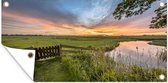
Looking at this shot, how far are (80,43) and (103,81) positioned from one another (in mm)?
243

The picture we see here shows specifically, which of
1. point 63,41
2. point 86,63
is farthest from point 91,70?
point 63,41

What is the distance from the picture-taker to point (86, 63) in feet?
6.24

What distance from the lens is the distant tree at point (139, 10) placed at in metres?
1.89

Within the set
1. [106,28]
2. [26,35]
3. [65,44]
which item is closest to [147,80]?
[106,28]

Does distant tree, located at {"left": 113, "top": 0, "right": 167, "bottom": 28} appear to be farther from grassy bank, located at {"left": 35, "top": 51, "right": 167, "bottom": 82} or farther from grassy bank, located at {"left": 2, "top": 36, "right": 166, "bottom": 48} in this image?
grassy bank, located at {"left": 35, "top": 51, "right": 167, "bottom": 82}

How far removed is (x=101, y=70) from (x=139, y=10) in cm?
39

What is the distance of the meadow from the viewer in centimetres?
185

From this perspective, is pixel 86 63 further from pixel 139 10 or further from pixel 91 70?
pixel 139 10

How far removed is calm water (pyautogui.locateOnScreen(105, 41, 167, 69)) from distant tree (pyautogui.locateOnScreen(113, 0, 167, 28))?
12cm

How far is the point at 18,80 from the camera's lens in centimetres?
190

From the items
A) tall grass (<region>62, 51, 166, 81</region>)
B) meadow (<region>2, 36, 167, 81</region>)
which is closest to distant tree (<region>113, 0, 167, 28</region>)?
meadow (<region>2, 36, 167, 81</region>)

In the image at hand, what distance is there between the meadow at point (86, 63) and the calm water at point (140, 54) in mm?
22

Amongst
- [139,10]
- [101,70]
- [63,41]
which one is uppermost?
[139,10]

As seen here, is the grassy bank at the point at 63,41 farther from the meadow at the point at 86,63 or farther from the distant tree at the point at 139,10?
the distant tree at the point at 139,10
